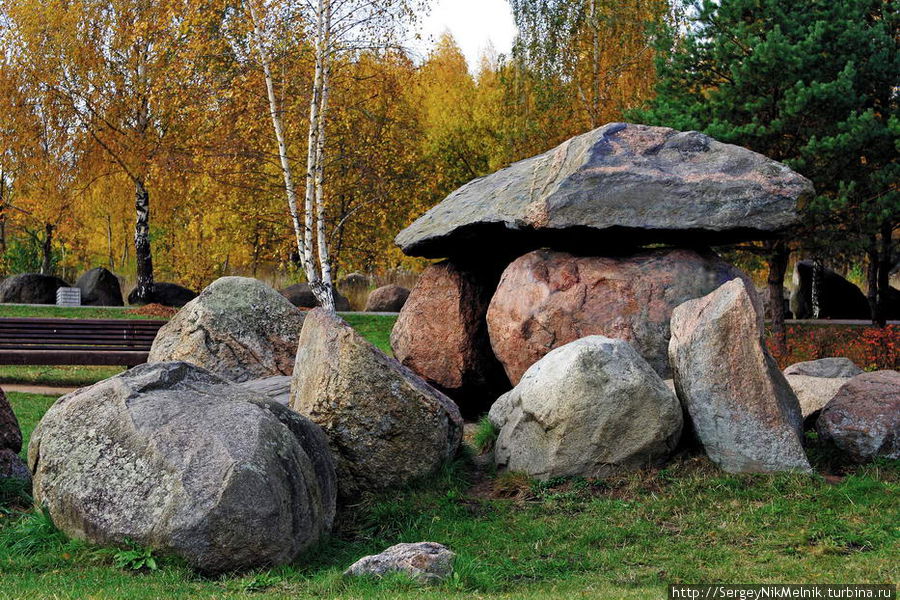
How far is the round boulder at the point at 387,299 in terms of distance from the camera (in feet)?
81.0

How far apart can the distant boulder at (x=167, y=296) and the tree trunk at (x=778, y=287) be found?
15.5 meters

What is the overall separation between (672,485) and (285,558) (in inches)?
120

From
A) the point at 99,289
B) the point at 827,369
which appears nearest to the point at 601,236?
the point at 827,369

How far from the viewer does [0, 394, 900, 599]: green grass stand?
197 inches

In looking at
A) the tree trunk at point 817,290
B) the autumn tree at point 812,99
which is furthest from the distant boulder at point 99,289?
the tree trunk at point 817,290

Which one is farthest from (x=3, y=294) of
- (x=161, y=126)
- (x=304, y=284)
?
(x=304, y=284)

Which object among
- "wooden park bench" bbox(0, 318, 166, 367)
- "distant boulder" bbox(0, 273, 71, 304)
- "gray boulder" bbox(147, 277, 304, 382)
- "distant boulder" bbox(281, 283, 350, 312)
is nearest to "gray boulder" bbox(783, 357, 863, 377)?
"gray boulder" bbox(147, 277, 304, 382)

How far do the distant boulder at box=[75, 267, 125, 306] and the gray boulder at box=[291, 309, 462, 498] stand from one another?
1939 cm

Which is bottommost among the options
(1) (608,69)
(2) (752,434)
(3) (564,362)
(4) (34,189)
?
(2) (752,434)

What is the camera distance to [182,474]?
530cm

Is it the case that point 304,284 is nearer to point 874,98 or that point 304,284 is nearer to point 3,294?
point 3,294

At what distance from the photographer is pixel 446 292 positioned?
10.5 metres

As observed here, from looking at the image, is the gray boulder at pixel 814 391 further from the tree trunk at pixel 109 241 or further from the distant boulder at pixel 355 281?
the tree trunk at pixel 109 241

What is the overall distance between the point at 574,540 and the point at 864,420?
9.92 ft
